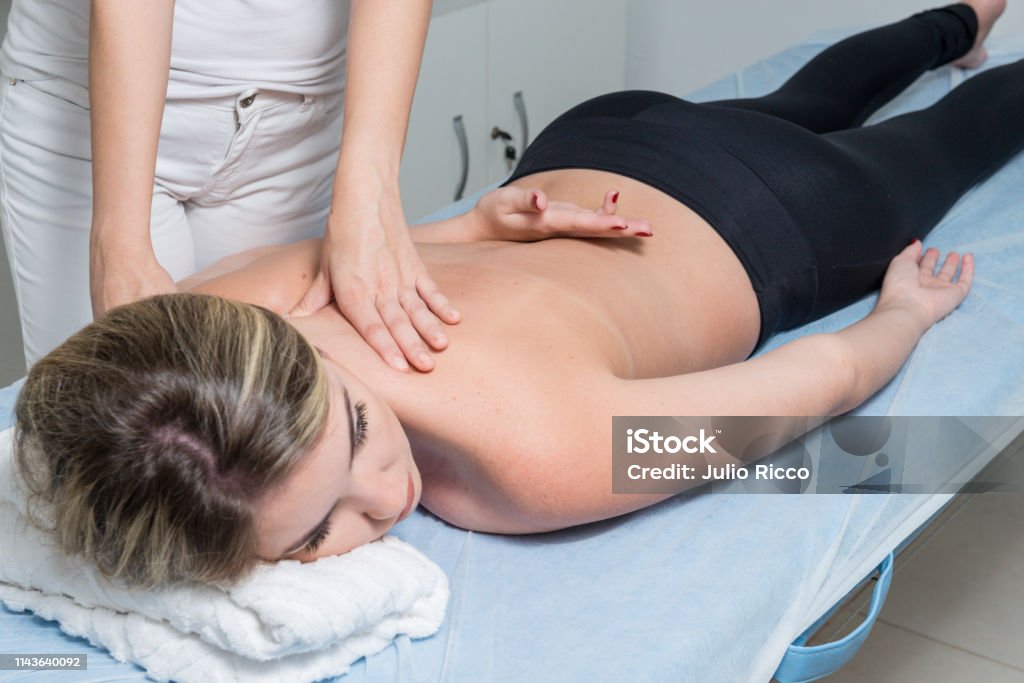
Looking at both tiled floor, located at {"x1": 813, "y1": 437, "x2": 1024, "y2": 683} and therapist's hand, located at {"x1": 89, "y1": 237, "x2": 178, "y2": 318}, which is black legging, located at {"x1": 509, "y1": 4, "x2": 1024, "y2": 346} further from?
therapist's hand, located at {"x1": 89, "y1": 237, "x2": 178, "y2": 318}

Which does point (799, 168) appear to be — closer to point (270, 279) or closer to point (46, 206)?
point (270, 279)

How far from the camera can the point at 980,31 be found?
7.59 feet

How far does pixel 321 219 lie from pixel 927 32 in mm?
1253

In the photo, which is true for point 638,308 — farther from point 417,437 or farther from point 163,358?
point 163,358

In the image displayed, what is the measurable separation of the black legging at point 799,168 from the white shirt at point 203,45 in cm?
42

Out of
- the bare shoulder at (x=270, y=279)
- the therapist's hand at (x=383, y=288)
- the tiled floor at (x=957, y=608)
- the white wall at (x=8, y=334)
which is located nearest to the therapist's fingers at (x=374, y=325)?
the therapist's hand at (x=383, y=288)

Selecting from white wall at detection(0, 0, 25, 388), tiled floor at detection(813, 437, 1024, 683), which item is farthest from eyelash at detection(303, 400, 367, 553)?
white wall at detection(0, 0, 25, 388)

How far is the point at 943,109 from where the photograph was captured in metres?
1.98

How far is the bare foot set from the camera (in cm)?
232

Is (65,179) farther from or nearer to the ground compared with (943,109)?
nearer to the ground

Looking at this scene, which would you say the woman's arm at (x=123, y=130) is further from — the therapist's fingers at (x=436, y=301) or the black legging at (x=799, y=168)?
the black legging at (x=799, y=168)

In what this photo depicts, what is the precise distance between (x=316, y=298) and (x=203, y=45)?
1.37ft

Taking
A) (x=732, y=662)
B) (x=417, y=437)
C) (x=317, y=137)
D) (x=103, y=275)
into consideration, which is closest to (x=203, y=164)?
(x=317, y=137)

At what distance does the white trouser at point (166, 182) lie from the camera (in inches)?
61.3
